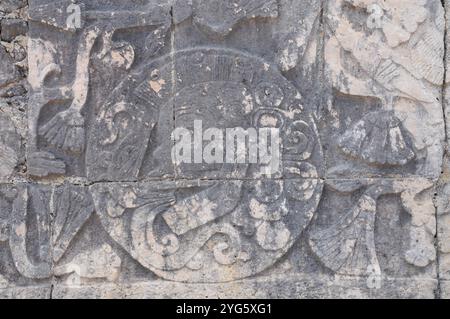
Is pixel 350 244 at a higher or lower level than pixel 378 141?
lower

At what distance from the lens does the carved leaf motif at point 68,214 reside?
14.9 ft

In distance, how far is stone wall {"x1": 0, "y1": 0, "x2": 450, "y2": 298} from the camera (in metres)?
4.49

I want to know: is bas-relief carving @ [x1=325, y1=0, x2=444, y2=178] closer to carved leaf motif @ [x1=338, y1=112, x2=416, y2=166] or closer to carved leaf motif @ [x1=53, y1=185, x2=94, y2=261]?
carved leaf motif @ [x1=338, y1=112, x2=416, y2=166]

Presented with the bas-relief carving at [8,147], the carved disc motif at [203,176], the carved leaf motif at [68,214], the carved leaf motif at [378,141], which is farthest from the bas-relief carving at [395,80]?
the bas-relief carving at [8,147]

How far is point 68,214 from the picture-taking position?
15.0 feet

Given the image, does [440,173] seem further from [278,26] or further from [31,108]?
[31,108]

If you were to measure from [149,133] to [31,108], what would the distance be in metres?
0.74

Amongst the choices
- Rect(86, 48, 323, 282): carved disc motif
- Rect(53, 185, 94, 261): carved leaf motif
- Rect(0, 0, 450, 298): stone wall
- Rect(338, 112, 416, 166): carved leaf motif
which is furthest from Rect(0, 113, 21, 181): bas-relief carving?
Rect(338, 112, 416, 166): carved leaf motif

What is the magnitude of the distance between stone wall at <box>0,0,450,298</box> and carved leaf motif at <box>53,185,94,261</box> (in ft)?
0.04

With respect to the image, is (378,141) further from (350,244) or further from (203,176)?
(203,176)

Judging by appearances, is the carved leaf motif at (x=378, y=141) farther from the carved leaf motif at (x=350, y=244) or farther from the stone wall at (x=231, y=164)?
the carved leaf motif at (x=350, y=244)

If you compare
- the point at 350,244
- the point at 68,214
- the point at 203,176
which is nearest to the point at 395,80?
the point at 350,244

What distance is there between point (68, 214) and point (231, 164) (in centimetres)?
102

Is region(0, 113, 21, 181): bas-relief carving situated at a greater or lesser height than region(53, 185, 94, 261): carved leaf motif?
greater
